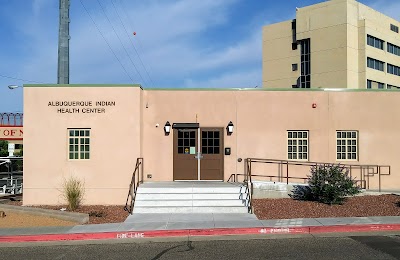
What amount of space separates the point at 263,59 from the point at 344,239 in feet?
265

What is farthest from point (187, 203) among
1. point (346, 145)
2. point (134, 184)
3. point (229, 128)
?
point (346, 145)

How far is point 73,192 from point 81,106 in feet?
10.9

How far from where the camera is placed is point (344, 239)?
9.82 meters

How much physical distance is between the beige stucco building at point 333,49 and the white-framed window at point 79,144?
6509 cm

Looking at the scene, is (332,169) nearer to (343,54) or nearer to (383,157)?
(383,157)

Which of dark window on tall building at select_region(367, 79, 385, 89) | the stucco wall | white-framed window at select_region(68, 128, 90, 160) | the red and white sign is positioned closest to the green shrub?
the stucco wall

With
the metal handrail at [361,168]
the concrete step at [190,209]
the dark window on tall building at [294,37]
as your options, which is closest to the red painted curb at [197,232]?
the concrete step at [190,209]

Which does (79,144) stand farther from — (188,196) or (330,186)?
(330,186)

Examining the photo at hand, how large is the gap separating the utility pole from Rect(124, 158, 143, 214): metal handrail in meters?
8.71

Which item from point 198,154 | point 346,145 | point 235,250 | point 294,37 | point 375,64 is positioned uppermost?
point 294,37

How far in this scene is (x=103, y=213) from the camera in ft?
43.9

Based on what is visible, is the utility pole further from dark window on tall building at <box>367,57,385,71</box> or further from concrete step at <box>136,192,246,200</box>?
dark window on tall building at <box>367,57,385,71</box>

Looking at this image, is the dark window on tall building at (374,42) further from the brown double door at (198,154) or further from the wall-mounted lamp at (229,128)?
the brown double door at (198,154)

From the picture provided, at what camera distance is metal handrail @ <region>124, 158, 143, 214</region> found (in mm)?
14125
